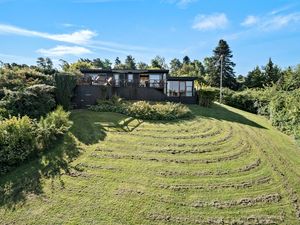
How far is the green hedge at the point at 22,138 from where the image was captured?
37.7 feet

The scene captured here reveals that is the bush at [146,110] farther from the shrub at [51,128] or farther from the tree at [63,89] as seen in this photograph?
the shrub at [51,128]

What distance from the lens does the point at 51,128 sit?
43.7 feet

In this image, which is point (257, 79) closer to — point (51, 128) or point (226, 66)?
point (226, 66)

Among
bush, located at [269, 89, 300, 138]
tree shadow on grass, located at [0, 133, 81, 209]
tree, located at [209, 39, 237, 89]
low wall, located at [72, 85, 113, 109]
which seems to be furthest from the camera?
tree, located at [209, 39, 237, 89]

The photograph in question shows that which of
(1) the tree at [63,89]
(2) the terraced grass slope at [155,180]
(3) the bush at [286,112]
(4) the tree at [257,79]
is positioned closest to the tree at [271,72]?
(4) the tree at [257,79]

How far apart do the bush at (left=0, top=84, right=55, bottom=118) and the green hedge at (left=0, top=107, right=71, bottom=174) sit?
123 centimetres

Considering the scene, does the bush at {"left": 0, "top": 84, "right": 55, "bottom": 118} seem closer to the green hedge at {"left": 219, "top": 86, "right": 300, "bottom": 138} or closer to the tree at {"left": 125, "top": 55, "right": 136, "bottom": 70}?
the green hedge at {"left": 219, "top": 86, "right": 300, "bottom": 138}

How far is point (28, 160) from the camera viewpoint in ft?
39.3

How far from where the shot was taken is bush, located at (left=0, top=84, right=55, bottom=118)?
46.1 ft

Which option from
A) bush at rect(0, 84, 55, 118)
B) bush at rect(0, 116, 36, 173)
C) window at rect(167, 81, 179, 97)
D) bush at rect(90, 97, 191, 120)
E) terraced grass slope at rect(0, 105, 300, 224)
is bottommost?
terraced grass slope at rect(0, 105, 300, 224)

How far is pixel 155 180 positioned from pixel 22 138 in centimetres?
644

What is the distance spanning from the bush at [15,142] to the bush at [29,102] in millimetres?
2101

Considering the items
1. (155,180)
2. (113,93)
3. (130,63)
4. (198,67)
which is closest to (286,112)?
(155,180)

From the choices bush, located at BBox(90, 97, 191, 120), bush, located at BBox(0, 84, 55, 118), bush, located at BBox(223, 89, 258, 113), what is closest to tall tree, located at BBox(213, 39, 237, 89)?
bush, located at BBox(223, 89, 258, 113)
